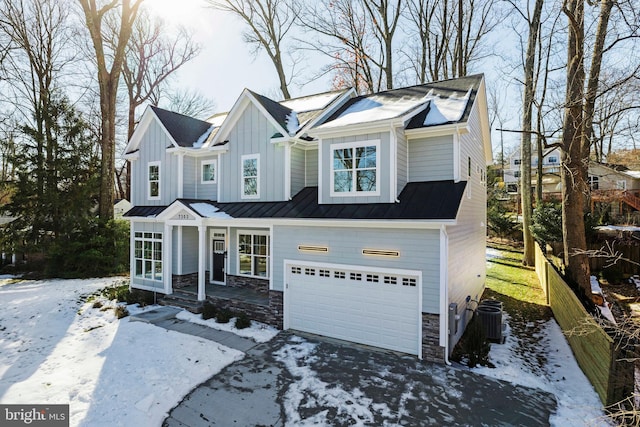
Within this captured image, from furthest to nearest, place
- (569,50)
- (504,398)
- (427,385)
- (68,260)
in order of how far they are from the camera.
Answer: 1. (68,260)
2. (569,50)
3. (427,385)
4. (504,398)

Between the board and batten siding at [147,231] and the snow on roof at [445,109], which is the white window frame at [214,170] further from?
A: the snow on roof at [445,109]

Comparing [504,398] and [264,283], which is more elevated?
[264,283]

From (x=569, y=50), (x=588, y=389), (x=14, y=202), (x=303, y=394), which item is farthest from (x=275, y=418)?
(x=14, y=202)

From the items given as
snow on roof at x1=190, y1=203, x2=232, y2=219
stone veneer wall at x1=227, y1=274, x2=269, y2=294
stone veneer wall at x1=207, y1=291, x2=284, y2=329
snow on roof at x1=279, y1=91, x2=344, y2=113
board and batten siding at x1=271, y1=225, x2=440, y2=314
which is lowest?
stone veneer wall at x1=207, y1=291, x2=284, y2=329

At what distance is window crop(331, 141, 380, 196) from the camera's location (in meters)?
9.09

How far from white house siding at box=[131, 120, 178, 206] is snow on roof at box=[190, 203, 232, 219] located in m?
1.61

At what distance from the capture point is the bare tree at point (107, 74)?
17.5 meters

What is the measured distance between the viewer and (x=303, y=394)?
6301 mm

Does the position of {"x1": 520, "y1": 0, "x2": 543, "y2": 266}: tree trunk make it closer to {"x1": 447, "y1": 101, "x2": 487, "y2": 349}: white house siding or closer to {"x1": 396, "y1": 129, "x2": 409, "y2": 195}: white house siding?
{"x1": 447, "y1": 101, "x2": 487, "y2": 349}: white house siding

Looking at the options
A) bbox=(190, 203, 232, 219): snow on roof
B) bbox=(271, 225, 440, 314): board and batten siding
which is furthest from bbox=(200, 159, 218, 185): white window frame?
bbox=(271, 225, 440, 314): board and batten siding

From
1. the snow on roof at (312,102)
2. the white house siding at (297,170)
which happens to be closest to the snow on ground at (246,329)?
the white house siding at (297,170)

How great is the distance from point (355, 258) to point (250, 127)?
252 inches

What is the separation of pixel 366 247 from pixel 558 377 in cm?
484

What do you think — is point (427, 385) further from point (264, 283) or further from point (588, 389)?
point (264, 283)
